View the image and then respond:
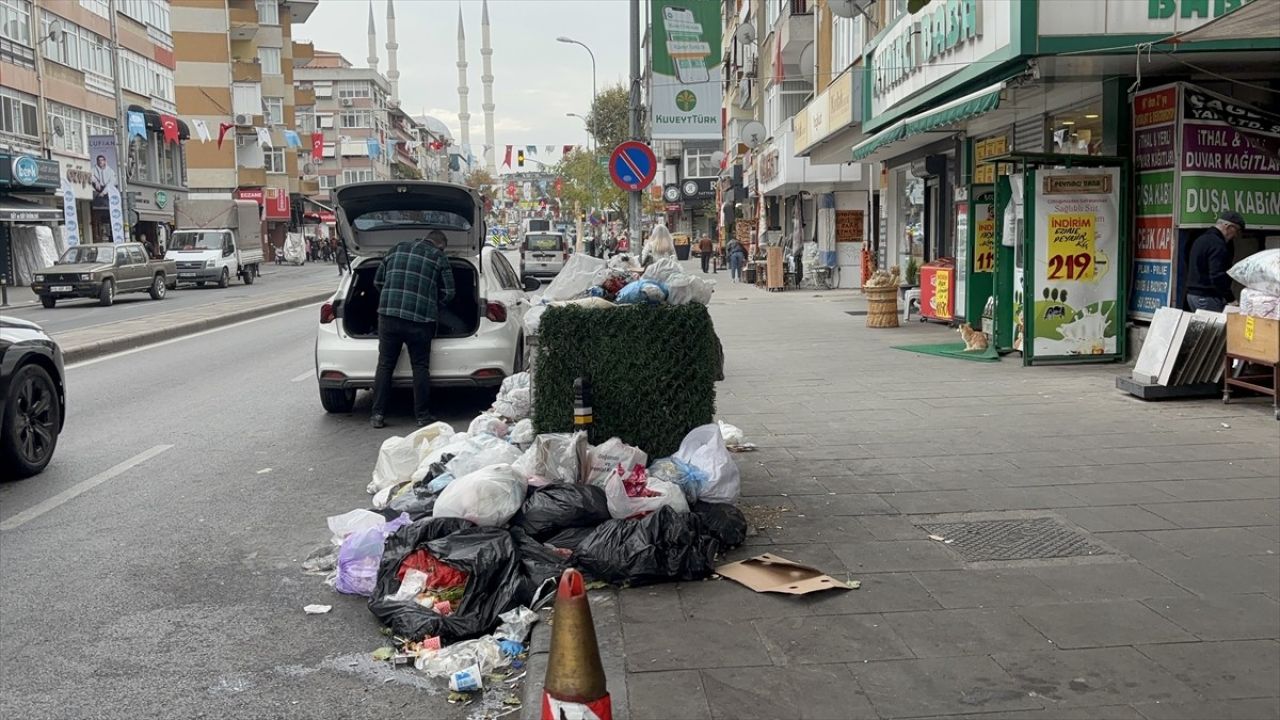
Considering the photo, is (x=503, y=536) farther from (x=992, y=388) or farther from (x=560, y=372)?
(x=992, y=388)

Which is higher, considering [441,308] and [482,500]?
[441,308]

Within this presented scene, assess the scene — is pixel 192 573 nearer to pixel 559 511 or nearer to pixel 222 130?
pixel 559 511

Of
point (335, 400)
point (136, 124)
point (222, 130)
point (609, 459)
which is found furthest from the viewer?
point (222, 130)

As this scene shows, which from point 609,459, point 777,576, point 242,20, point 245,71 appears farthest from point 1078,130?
point 242,20

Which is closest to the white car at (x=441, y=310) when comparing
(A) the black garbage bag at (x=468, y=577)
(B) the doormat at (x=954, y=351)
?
(A) the black garbage bag at (x=468, y=577)

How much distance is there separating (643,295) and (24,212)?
36.5 m

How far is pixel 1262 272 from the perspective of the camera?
8.76 metres

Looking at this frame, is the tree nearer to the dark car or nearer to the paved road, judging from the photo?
the paved road

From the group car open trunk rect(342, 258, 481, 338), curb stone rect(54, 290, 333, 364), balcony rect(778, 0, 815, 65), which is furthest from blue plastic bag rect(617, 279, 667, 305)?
balcony rect(778, 0, 815, 65)

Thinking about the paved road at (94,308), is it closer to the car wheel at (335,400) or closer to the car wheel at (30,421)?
the car wheel at (335,400)

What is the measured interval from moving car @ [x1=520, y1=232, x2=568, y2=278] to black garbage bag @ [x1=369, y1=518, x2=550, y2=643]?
34.7 meters

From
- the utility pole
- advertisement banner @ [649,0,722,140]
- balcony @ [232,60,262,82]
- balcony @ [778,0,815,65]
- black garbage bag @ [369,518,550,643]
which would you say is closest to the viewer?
black garbage bag @ [369,518,550,643]

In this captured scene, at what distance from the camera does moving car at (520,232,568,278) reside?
40.1 m

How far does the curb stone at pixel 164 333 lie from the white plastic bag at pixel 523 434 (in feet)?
33.5
